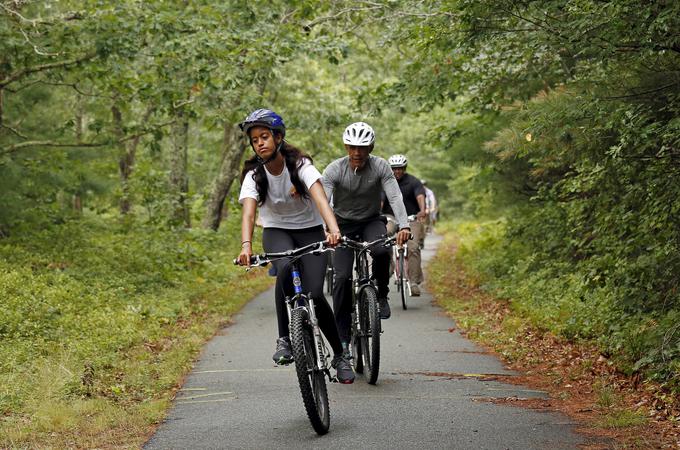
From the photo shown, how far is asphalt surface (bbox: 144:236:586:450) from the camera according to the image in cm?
617

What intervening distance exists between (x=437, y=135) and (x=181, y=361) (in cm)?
937

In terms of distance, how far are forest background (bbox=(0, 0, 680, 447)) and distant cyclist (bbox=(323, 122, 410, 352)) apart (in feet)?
4.39

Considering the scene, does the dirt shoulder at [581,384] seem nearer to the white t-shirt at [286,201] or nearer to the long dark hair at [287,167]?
the white t-shirt at [286,201]

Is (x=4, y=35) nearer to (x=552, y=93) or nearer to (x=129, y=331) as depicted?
(x=129, y=331)

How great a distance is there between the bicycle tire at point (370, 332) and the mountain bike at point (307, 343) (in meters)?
1.09

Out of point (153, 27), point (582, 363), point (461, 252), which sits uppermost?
point (153, 27)

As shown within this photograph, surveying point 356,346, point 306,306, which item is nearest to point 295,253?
point 306,306

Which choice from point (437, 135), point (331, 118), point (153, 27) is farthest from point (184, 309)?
point (331, 118)

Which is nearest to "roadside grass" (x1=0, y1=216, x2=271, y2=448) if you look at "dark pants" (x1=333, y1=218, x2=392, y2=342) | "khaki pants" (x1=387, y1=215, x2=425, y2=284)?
"dark pants" (x1=333, y1=218, x2=392, y2=342)

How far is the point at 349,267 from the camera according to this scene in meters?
8.30

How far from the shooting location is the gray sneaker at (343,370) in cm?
738

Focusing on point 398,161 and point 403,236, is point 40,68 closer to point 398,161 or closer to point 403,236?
point 398,161

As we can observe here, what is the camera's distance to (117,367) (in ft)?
30.7

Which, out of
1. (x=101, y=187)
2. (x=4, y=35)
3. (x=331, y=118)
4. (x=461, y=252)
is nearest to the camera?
(x=4, y=35)
